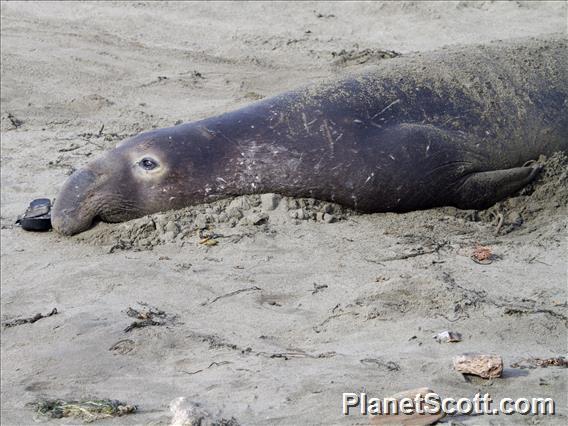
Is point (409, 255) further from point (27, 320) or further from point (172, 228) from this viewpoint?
point (27, 320)

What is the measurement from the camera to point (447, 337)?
14.3 feet

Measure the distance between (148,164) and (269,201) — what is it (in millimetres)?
920

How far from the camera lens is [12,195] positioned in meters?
7.44

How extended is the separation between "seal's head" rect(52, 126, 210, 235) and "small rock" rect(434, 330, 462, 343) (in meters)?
2.52

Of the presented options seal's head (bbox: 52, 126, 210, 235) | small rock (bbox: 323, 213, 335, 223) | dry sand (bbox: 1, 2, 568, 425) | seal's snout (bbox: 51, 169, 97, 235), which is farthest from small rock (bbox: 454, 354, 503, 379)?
seal's snout (bbox: 51, 169, 97, 235)

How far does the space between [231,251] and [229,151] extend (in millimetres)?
811

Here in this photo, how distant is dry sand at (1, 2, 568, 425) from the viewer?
4055mm

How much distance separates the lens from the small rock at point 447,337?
14.2ft

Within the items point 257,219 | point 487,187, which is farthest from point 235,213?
point 487,187

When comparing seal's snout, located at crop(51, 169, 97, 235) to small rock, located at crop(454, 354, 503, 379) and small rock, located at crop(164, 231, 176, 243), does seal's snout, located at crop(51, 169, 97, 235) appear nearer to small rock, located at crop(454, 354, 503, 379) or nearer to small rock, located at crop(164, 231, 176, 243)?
small rock, located at crop(164, 231, 176, 243)

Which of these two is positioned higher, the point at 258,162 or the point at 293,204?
the point at 258,162

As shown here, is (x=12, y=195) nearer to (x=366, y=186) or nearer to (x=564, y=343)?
(x=366, y=186)

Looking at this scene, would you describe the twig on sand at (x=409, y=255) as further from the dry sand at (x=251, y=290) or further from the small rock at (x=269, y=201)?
the small rock at (x=269, y=201)

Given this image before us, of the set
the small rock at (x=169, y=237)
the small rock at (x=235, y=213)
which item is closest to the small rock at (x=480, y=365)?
the small rock at (x=235, y=213)
